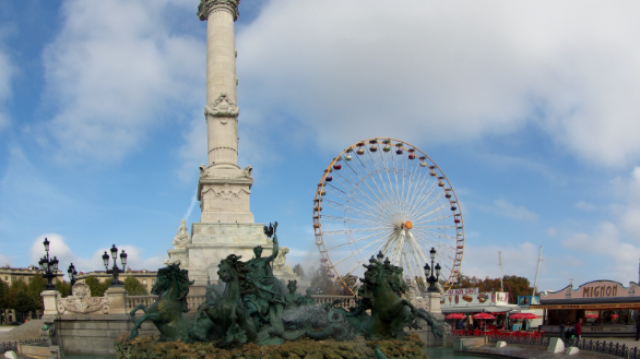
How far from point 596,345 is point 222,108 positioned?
739 inches

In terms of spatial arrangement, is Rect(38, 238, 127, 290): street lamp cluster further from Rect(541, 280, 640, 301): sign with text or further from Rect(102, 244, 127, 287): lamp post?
Rect(541, 280, 640, 301): sign with text

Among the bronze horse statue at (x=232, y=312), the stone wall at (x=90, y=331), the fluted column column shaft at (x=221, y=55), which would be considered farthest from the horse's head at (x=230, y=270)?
the fluted column column shaft at (x=221, y=55)

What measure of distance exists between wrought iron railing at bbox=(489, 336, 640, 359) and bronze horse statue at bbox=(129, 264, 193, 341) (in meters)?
→ 11.1

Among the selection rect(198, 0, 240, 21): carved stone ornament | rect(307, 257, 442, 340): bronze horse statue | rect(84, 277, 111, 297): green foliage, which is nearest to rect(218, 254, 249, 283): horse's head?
rect(307, 257, 442, 340): bronze horse statue

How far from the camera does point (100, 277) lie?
2886 inches

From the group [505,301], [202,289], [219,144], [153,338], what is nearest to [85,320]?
[202,289]

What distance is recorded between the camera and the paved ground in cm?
1489

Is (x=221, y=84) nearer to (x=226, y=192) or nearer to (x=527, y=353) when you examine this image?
(x=226, y=192)

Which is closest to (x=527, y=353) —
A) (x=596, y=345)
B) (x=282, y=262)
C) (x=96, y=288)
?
(x=596, y=345)

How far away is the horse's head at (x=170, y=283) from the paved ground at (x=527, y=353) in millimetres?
9851

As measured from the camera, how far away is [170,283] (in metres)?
13.3

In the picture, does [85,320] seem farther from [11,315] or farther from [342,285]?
[11,315]

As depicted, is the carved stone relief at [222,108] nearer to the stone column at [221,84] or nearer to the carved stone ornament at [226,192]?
the stone column at [221,84]

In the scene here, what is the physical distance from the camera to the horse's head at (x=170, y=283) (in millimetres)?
13203
